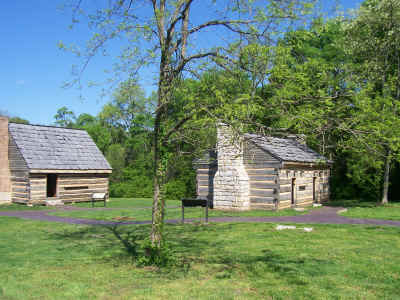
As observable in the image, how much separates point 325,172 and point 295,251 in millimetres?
19273

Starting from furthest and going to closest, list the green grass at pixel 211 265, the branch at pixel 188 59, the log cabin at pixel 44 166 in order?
the log cabin at pixel 44 166
the branch at pixel 188 59
the green grass at pixel 211 265

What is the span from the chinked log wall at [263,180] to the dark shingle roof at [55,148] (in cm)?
1260

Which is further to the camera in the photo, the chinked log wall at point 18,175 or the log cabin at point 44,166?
the log cabin at point 44,166

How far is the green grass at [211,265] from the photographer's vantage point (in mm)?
7324

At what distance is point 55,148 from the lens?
2858cm

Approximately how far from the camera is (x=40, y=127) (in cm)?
2969

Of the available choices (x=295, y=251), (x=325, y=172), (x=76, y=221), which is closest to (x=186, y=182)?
(x=325, y=172)

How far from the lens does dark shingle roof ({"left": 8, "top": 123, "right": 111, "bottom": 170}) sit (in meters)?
26.7

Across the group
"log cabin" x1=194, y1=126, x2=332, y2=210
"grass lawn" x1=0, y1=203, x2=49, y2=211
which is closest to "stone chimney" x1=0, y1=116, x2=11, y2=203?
"grass lawn" x1=0, y1=203, x2=49, y2=211

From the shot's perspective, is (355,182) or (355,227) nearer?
(355,227)

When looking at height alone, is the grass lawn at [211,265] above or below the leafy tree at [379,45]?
below

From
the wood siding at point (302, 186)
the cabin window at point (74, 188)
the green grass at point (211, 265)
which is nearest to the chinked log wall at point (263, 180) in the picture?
the wood siding at point (302, 186)

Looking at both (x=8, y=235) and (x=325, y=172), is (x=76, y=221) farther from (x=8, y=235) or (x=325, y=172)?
(x=325, y=172)

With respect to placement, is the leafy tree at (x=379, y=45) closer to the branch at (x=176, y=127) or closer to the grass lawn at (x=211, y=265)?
the grass lawn at (x=211, y=265)
